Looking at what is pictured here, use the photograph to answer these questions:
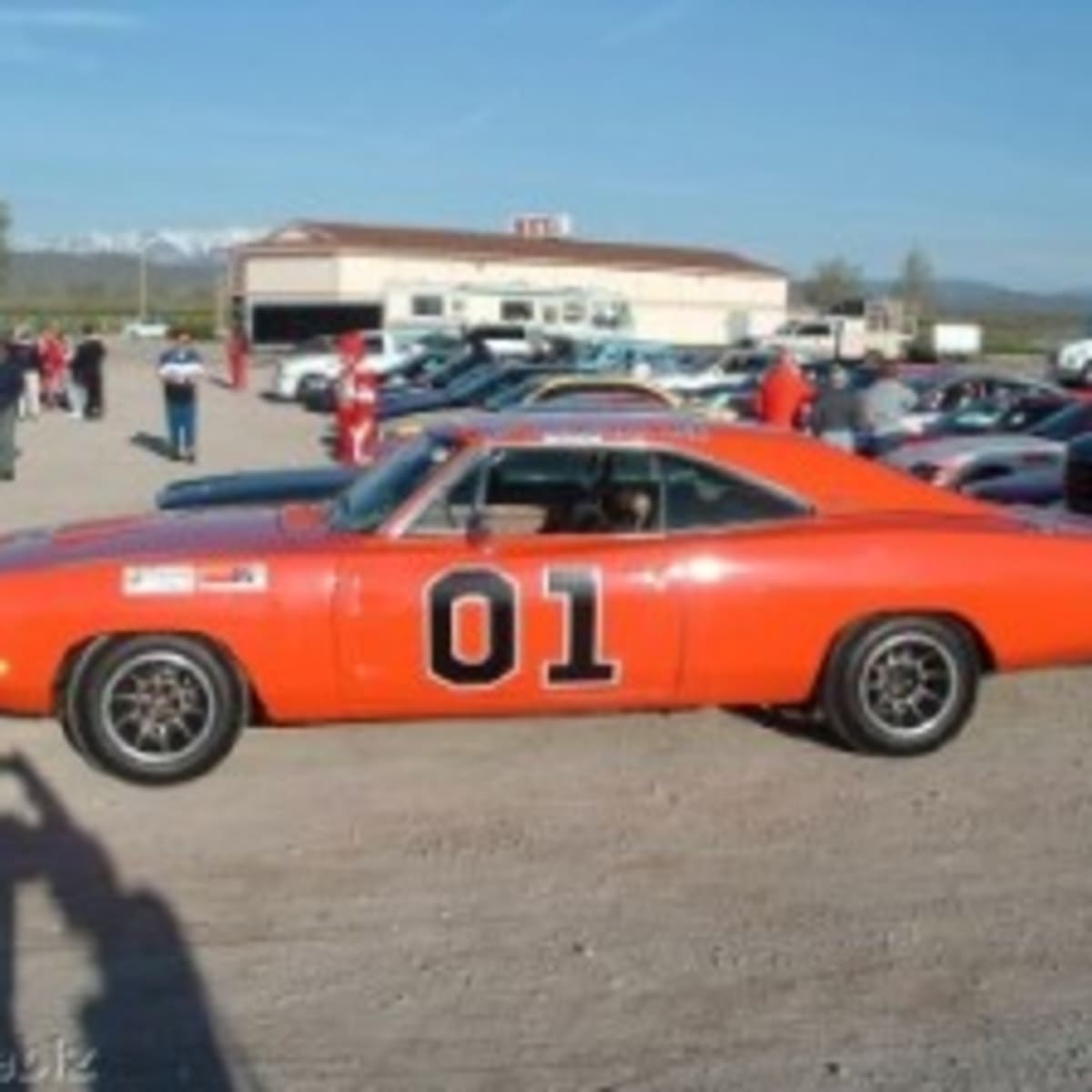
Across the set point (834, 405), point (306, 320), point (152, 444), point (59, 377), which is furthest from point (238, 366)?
point (834, 405)

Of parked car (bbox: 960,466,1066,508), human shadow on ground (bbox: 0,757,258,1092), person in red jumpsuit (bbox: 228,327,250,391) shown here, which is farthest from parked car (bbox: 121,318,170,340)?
human shadow on ground (bbox: 0,757,258,1092)

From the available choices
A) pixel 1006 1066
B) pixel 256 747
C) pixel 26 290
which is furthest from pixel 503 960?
pixel 26 290

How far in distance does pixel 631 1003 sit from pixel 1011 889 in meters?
1.56

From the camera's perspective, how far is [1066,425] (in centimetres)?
1594

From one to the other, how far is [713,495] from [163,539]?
86.3 inches

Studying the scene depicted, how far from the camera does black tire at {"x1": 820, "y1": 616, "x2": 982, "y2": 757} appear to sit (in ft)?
23.8

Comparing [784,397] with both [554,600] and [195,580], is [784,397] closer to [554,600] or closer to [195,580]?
[554,600]

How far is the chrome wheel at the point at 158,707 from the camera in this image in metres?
6.87

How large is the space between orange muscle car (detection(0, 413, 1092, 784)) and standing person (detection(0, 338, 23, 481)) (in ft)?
42.2

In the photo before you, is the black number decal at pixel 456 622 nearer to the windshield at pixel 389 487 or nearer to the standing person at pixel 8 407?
the windshield at pixel 389 487

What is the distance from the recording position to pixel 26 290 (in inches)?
6885

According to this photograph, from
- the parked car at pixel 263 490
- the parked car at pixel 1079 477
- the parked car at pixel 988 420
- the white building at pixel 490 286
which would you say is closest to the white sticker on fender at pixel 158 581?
the parked car at pixel 263 490

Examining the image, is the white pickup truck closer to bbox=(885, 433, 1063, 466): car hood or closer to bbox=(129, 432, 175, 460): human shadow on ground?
bbox=(129, 432, 175, 460): human shadow on ground

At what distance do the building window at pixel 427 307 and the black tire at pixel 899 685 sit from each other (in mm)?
61199
